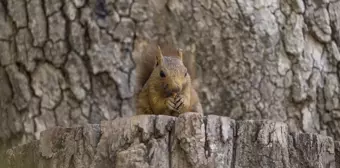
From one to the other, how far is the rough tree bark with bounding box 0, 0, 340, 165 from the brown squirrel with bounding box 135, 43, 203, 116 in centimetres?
26

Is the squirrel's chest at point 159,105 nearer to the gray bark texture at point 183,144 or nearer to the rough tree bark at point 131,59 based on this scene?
the rough tree bark at point 131,59

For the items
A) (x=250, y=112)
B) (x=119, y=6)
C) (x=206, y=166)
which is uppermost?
(x=119, y=6)

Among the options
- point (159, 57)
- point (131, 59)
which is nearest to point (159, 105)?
point (159, 57)

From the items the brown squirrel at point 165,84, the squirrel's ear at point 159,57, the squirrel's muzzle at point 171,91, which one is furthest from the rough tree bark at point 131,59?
the squirrel's muzzle at point 171,91

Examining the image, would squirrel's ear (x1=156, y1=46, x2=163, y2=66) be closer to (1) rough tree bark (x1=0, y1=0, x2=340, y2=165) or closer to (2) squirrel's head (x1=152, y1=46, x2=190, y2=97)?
(2) squirrel's head (x1=152, y1=46, x2=190, y2=97)

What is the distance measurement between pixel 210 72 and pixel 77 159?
118 centimetres

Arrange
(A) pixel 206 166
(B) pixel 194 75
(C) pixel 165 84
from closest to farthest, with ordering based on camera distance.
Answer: (A) pixel 206 166 < (C) pixel 165 84 < (B) pixel 194 75

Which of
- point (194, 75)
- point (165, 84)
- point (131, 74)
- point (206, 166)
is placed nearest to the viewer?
point (206, 166)

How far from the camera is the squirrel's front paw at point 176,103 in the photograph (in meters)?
2.63

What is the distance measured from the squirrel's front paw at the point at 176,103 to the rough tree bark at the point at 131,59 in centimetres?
49

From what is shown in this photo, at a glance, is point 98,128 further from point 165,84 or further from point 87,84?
point 87,84

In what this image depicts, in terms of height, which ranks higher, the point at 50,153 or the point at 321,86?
the point at 321,86

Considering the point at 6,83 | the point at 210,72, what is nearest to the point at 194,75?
the point at 210,72

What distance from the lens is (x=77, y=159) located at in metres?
2.04
